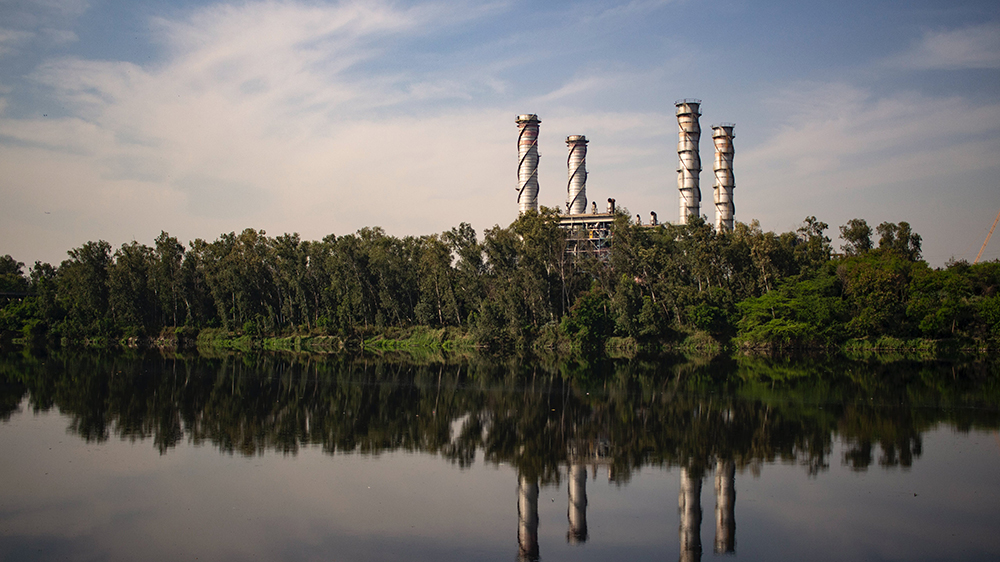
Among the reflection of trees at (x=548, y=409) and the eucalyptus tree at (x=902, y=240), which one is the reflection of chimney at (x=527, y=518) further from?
the eucalyptus tree at (x=902, y=240)

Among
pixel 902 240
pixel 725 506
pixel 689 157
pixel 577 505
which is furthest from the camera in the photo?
pixel 689 157

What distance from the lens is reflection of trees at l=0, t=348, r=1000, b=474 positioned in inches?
678

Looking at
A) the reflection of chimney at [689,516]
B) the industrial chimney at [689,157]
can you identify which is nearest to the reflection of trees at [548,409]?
the reflection of chimney at [689,516]

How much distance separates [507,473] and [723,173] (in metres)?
68.0

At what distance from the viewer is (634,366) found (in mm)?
37750

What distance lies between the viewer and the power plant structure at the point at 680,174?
76.2m

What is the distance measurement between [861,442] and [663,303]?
1345 inches

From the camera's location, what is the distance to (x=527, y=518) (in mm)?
12422

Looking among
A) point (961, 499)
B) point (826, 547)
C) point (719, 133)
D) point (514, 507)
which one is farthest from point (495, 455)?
point (719, 133)

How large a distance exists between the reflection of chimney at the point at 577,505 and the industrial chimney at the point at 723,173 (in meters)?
66.4

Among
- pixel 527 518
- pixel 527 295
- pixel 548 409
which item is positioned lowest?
pixel 527 518

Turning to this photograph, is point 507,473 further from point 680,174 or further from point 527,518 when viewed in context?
point 680,174

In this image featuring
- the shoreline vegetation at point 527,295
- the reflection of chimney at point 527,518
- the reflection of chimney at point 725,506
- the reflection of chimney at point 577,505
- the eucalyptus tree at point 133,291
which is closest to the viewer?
the reflection of chimney at point 527,518

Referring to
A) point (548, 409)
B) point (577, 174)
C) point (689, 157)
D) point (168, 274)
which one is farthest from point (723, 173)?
point (548, 409)
